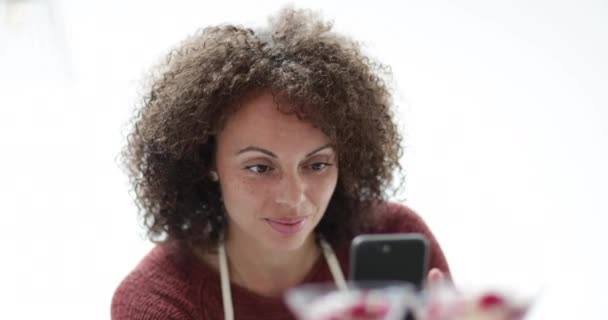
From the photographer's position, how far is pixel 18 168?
120 cm

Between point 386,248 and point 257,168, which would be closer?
point 386,248

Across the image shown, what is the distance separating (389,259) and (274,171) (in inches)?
7.9

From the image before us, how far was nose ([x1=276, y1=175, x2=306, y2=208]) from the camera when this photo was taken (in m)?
0.81

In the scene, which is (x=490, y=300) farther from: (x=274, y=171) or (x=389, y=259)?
(x=274, y=171)

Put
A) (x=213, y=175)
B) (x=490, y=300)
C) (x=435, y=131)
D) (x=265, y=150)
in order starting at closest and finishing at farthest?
(x=490, y=300)
(x=265, y=150)
(x=213, y=175)
(x=435, y=131)

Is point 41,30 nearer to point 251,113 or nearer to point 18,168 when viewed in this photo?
point 18,168

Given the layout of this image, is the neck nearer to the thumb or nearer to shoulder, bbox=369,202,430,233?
shoulder, bbox=369,202,430,233

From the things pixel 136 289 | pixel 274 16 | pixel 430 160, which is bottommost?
pixel 136 289

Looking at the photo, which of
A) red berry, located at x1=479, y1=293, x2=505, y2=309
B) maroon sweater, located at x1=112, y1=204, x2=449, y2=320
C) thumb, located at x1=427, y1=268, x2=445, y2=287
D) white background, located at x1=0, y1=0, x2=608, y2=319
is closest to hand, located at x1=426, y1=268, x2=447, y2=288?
thumb, located at x1=427, y1=268, x2=445, y2=287

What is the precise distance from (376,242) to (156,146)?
1.14 ft

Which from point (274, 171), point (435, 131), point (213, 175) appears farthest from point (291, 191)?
point (435, 131)

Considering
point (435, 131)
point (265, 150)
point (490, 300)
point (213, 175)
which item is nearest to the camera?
point (490, 300)

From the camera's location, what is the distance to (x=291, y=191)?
809mm

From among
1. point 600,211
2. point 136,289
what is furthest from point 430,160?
point 136,289
